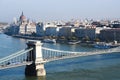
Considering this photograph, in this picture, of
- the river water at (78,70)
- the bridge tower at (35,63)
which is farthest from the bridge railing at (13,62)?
the river water at (78,70)

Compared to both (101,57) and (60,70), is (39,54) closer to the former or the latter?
(60,70)

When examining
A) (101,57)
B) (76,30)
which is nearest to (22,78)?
(101,57)

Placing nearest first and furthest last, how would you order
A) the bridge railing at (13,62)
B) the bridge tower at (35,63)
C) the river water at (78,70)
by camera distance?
the bridge railing at (13,62) < the river water at (78,70) < the bridge tower at (35,63)

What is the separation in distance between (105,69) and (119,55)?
4.82m

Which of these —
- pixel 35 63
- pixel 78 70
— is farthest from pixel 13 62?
pixel 78 70

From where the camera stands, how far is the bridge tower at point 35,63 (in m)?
13.6

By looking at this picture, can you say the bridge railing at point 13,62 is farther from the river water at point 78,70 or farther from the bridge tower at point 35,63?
the river water at point 78,70

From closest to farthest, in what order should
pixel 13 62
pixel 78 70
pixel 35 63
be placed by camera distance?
pixel 35 63 < pixel 13 62 < pixel 78 70

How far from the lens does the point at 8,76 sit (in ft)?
43.4

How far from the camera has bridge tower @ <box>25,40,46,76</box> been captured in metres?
13.6

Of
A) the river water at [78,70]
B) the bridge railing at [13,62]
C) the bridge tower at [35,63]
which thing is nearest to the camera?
the bridge railing at [13,62]

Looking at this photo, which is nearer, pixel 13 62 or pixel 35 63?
pixel 35 63

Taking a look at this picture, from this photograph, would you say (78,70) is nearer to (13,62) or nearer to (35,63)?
(35,63)

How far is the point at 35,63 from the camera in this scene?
Result: 13680mm
